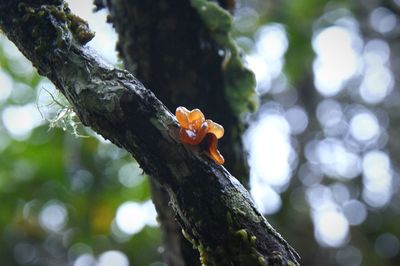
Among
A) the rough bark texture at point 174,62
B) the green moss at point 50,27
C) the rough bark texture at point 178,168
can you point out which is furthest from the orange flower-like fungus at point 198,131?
the rough bark texture at point 174,62

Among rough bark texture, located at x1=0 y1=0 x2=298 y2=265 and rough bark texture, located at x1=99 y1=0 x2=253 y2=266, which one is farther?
rough bark texture, located at x1=99 y1=0 x2=253 y2=266

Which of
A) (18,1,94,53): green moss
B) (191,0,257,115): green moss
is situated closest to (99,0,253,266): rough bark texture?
(191,0,257,115): green moss

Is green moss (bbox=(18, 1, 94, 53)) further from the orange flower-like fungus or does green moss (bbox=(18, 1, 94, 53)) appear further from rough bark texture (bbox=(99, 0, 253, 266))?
rough bark texture (bbox=(99, 0, 253, 266))

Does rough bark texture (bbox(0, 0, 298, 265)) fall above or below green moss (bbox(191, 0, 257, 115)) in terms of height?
below

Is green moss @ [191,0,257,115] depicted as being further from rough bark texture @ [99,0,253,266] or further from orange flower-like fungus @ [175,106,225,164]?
orange flower-like fungus @ [175,106,225,164]

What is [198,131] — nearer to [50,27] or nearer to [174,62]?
[50,27]

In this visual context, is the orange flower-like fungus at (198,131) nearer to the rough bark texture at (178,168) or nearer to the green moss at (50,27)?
the rough bark texture at (178,168)

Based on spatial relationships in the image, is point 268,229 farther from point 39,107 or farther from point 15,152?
point 15,152

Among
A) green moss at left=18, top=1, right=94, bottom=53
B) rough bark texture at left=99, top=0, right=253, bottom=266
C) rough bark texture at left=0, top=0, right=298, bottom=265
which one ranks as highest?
rough bark texture at left=99, top=0, right=253, bottom=266
